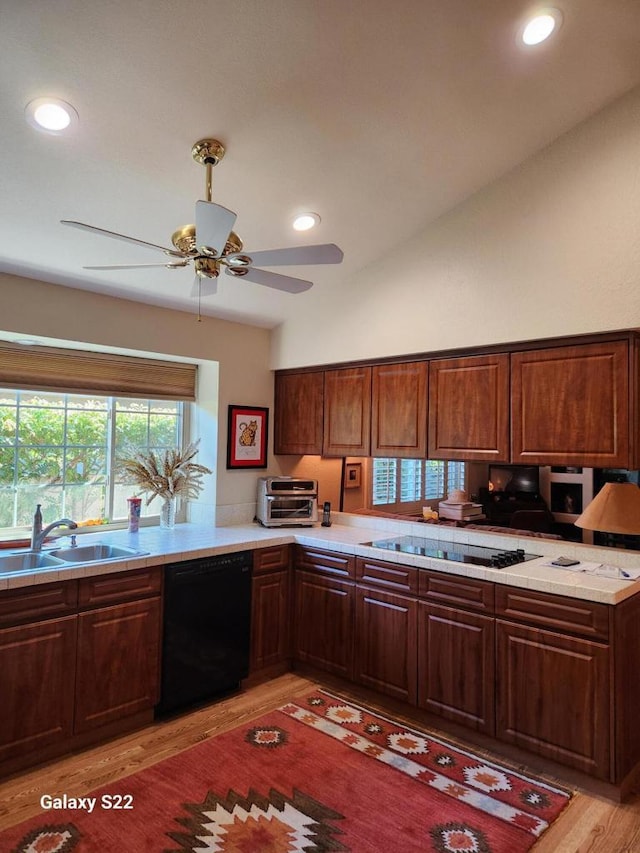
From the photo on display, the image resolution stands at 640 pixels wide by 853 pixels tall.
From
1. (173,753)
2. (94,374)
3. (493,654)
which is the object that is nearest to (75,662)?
(173,753)

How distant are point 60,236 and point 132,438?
61.4 inches

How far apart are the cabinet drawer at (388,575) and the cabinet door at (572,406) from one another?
86 cm

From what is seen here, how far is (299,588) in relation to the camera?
3.70 m

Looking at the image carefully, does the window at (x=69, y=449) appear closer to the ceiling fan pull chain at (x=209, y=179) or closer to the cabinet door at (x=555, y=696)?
the ceiling fan pull chain at (x=209, y=179)

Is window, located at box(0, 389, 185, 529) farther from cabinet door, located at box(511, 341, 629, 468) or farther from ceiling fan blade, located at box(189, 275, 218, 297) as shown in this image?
cabinet door, located at box(511, 341, 629, 468)

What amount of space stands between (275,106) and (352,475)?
2.84 metres

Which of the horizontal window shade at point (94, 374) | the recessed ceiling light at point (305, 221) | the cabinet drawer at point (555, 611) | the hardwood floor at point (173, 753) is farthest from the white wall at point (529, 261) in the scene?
the hardwood floor at point (173, 753)

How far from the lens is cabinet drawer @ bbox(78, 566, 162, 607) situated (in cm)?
275

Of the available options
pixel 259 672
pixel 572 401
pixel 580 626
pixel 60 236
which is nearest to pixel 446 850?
pixel 580 626

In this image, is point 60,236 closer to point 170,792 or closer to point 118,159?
point 118,159

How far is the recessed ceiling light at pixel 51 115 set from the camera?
82.0 inches

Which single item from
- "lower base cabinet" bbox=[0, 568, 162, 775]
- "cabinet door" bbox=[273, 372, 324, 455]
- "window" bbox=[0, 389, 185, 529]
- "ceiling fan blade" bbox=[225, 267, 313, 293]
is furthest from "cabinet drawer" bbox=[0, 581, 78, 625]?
"cabinet door" bbox=[273, 372, 324, 455]

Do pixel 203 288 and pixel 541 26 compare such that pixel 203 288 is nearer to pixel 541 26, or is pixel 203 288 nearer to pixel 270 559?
pixel 541 26

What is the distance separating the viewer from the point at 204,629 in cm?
321
